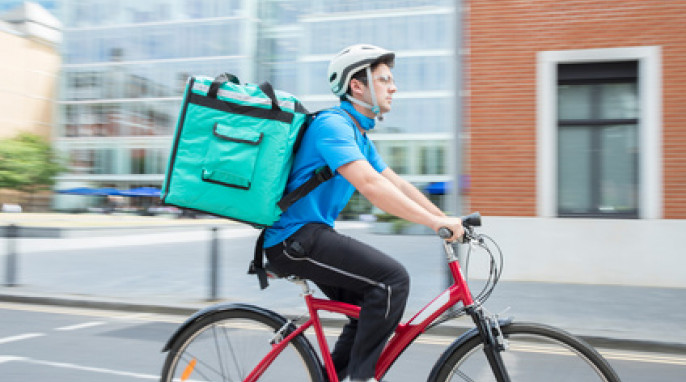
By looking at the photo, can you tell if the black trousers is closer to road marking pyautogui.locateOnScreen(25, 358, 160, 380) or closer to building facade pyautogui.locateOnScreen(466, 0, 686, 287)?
road marking pyautogui.locateOnScreen(25, 358, 160, 380)

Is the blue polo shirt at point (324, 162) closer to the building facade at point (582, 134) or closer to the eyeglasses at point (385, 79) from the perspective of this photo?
the eyeglasses at point (385, 79)

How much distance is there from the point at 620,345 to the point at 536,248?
3.91 meters

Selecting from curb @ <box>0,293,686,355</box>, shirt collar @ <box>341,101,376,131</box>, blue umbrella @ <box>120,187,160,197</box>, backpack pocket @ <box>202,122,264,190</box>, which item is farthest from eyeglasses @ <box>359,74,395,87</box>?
blue umbrella @ <box>120,187,160,197</box>

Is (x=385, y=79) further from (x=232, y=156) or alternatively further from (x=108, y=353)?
(x=108, y=353)

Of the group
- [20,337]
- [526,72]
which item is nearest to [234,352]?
[20,337]

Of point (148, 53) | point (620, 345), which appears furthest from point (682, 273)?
point (148, 53)

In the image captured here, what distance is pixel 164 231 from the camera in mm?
22328

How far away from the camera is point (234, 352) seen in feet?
9.11

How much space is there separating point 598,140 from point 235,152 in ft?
27.4

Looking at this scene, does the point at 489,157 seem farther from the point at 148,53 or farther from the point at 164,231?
the point at 148,53

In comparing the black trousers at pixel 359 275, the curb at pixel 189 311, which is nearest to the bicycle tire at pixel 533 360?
the black trousers at pixel 359 275

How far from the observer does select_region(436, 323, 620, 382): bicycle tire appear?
2.31 m

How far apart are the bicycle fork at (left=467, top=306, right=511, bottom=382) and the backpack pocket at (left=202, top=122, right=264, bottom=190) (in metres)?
1.02

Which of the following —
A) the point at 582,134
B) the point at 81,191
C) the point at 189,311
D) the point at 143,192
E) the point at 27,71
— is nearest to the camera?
the point at 189,311
